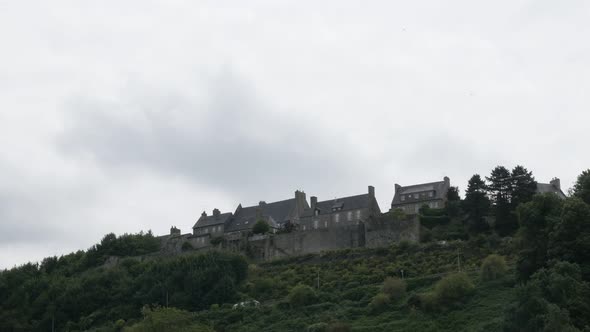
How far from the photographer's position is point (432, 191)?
69625 mm

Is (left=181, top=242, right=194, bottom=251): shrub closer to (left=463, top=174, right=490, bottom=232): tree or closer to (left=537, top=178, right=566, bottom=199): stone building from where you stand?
(left=463, top=174, right=490, bottom=232): tree

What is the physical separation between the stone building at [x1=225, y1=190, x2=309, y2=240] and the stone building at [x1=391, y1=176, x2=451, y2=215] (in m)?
9.43

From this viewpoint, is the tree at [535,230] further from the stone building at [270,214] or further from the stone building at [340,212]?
the stone building at [270,214]

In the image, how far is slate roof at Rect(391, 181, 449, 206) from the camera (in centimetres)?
6912

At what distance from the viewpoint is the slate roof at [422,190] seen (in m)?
69.1

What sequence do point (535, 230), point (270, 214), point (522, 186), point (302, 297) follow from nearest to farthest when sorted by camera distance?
point (535, 230) < point (302, 297) < point (522, 186) < point (270, 214)

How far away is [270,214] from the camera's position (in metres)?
77.4

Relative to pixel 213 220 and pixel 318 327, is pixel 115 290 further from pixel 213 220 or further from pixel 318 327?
Result: pixel 318 327

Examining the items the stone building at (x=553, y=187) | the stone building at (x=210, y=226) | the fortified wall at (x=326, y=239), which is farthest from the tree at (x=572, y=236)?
the stone building at (x=210, y=226)

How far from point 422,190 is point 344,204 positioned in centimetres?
659

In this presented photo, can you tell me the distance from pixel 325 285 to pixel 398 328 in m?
10.6

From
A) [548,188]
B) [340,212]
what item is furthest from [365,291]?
[548,188]

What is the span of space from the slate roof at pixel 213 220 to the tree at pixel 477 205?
87.0ft

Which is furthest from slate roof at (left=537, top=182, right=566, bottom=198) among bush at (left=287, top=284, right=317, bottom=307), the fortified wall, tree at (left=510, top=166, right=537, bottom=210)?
bush at (left=287, top=284, right=317, bottom=307)
